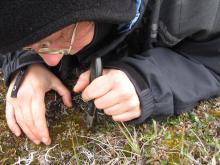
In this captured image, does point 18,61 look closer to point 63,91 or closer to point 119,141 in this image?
point 63,91

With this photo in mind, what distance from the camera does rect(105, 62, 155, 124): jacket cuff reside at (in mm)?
2410

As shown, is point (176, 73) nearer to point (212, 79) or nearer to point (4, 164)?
point (212, 79)

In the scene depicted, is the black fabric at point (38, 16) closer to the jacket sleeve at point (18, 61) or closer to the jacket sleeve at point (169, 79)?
the jacket sleeve at point (169, 79)

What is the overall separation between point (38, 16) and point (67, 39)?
0.43 meters

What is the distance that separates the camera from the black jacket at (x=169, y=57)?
2480 mm

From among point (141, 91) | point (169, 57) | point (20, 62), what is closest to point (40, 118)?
point (20, 62)

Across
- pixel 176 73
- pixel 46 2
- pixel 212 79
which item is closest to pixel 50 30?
pixel 46 2

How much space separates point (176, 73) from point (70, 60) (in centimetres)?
65

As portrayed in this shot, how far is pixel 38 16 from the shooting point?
5.87 ft

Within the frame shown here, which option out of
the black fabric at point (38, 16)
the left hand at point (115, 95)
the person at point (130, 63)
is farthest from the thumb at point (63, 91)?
the black fabric at point (38, 16)


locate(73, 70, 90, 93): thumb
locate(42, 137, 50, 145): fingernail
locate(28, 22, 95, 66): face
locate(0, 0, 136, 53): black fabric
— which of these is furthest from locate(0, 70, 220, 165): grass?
locate(0, 0, 136, 53): black fabric

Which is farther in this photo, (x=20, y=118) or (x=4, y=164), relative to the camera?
(x=20, y=118)

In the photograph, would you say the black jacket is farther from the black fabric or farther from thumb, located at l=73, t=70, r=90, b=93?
the black fabric

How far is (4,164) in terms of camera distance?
7.74 ft
